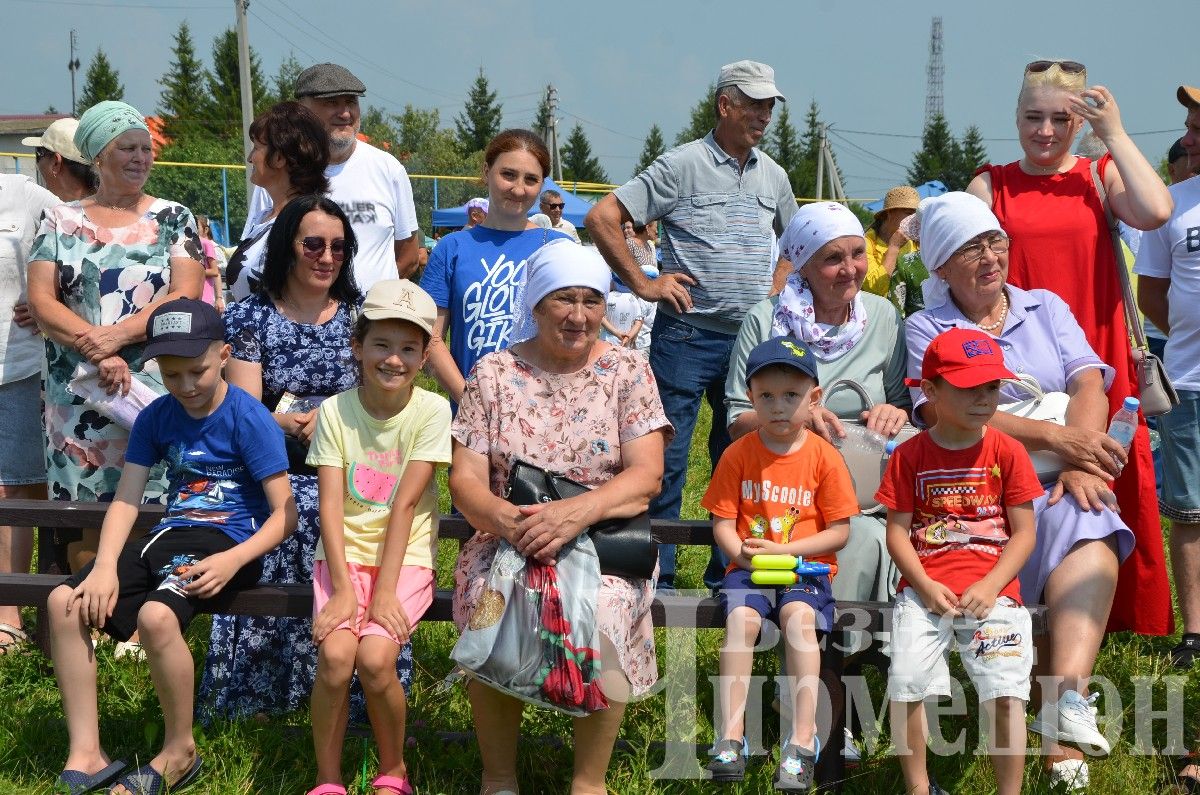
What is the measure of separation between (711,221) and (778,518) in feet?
6.60

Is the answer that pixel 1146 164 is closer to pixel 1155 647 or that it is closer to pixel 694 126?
pixel 1155 647

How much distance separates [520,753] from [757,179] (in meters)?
2.85

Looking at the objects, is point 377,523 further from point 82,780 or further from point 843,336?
point 843,336

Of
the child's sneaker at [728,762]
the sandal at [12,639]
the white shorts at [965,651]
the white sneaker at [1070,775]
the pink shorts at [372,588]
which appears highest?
the pink shorts at [372,588]

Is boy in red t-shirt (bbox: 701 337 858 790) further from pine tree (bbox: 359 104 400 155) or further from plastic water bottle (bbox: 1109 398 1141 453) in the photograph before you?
pine tree (bbox: 359 104 400 155)

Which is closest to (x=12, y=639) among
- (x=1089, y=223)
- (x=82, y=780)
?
(x=82, y=780)

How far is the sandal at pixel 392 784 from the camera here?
3.33 m

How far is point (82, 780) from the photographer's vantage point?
11.0ft

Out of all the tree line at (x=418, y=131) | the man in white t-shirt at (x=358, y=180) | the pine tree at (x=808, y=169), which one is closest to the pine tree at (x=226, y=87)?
the tree line at (x=418, y=131)

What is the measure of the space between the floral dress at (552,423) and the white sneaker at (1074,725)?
1.21 meters

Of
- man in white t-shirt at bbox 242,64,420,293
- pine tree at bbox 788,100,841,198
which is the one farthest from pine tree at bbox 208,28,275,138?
man in white t-shirt at bbox 242,64,420,293

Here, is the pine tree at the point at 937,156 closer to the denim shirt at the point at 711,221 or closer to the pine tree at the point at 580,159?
the pine tree at the point at 580,159

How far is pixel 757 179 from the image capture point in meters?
5.29

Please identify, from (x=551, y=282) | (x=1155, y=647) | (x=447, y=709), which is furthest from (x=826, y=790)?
(x=1155, y=647)
